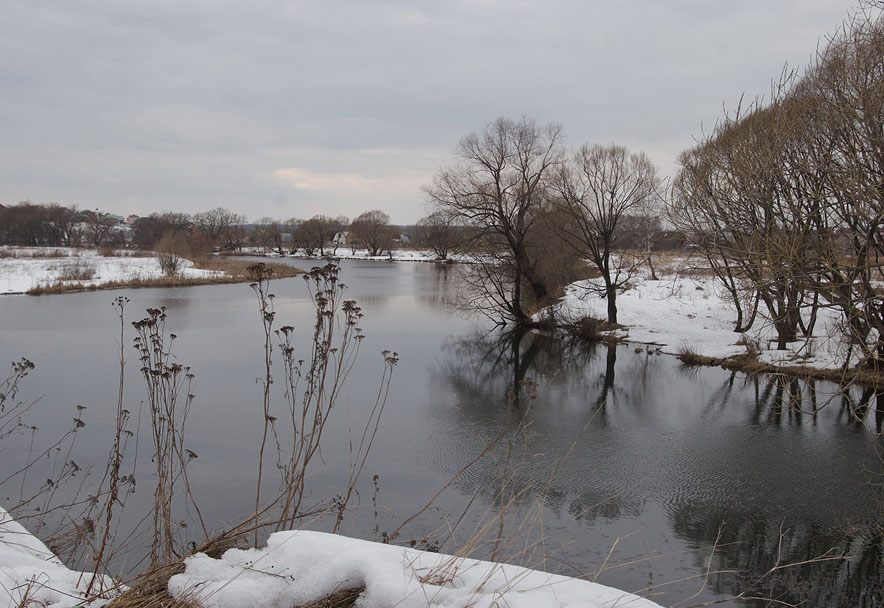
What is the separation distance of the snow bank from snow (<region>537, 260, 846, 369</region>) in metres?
13.8

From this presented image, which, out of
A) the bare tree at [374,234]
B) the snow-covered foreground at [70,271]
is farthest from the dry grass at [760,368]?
the bare tree at [374,234]

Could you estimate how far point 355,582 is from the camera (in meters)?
1.99

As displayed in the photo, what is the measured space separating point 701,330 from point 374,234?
230ft

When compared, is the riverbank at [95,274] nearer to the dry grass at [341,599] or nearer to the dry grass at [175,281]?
the dry grass at [175,281]

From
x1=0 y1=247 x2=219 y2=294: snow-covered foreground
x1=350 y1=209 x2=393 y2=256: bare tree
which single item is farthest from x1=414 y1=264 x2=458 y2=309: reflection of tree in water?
x1=350 y1=209 x2=393 y2=256: bare tree

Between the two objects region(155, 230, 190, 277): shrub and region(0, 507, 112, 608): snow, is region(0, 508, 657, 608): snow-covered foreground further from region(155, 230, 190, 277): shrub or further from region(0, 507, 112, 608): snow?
region(155, 230, 190, 277): shrub

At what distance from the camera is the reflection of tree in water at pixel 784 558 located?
18.7ft

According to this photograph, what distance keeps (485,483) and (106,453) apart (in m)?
5.28

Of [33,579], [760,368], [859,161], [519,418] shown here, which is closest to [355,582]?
[33,579]

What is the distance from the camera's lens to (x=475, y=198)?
21016 mm

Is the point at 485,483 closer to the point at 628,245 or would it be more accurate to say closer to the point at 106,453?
the point at 106,453

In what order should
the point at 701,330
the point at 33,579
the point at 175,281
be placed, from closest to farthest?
the point at 33,579 → the point at 701,330 → the point at 175,281

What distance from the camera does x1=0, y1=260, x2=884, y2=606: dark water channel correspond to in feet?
20.1

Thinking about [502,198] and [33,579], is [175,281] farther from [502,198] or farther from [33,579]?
[33,579]
